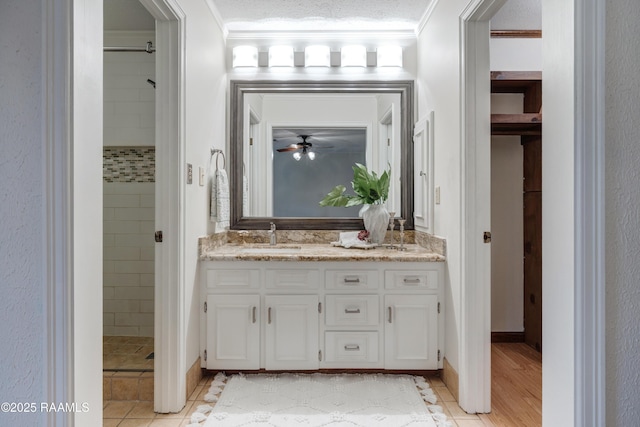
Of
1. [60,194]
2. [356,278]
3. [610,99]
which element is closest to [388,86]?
[356,278]

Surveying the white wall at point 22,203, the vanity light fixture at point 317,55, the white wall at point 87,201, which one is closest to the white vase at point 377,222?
the vanity light fixture at point 317,55

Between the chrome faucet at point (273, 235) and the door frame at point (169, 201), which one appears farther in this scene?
the chrome faucet at point (273, 235)

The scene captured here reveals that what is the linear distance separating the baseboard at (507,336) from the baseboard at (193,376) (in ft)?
6.91

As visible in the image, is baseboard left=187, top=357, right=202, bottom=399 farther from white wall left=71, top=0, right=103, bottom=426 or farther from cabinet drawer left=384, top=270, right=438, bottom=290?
cabinet drawer left=384, top=270, right=438, bottom=290

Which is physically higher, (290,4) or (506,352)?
(290,4)

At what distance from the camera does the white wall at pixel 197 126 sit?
2.01m

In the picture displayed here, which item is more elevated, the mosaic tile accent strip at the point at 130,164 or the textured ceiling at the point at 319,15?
the textured ceiling at the point at 319,15

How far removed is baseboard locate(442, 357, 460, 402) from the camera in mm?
2027

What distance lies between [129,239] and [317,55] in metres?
1.96

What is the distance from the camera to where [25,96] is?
1.01m

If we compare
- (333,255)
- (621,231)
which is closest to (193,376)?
(333,255)

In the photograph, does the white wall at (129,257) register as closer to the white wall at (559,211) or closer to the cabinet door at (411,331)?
the cabinet door at (411,331)

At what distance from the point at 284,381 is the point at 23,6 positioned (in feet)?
6.78

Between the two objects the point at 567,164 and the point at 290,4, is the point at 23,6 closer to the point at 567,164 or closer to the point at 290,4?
the point at 567,164
